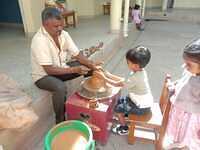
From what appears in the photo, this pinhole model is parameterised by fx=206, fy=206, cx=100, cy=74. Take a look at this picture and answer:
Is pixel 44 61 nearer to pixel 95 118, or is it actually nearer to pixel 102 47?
pixel 95 118

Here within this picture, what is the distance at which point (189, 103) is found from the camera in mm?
1319

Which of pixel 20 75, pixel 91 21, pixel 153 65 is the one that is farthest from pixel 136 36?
pixel 20 75

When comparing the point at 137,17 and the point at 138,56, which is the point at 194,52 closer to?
the point at 138,56

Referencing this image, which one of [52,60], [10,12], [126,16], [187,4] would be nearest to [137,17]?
[126,16]

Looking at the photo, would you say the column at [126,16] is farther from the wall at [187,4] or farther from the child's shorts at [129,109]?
the wall at [187,4]

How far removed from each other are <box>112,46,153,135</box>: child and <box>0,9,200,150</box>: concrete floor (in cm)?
31

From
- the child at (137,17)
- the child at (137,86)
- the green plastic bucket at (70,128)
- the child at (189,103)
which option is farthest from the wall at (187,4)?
the green plastic bucket at (70,128)

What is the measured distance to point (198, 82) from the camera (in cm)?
131

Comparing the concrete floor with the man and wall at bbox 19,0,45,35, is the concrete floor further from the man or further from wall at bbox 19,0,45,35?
the man

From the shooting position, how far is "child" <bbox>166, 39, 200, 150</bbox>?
1.30 metres

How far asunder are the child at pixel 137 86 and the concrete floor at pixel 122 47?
0.31 m

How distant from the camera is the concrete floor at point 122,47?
2357 millimetres

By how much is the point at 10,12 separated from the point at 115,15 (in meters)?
2.07

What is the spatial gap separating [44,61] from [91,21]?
328 cm
